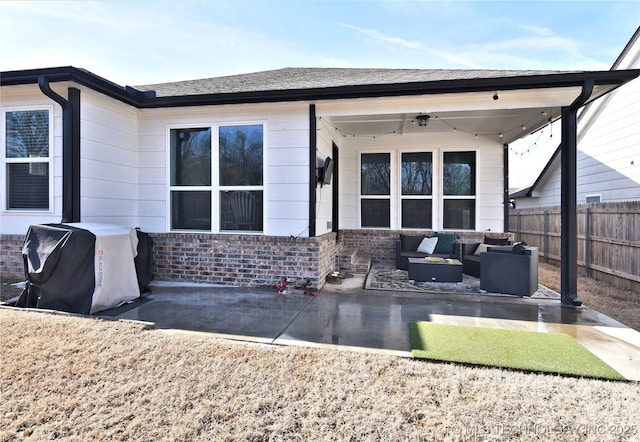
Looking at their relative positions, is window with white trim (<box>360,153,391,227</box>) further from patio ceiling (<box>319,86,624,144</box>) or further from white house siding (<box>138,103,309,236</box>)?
white house siding (<box>138,103,309,236</box>)

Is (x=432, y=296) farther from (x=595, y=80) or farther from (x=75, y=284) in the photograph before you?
(x=75, y=284)

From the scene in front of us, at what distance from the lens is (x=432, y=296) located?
5.28m

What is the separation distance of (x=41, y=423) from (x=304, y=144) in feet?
15.2

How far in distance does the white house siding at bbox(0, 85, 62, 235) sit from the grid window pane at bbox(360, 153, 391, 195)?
6.27 m

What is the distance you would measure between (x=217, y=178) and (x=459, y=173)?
5870mm

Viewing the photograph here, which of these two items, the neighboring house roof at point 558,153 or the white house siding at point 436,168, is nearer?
the neighboring house roof at point 558,153

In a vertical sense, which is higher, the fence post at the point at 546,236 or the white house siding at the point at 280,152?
the white house siding at the point at 280,152

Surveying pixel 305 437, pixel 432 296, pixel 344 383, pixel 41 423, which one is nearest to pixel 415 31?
pixel 432 296

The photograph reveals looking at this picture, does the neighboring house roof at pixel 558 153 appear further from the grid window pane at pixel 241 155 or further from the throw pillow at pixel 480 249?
the grid window pane at pixel 241 155

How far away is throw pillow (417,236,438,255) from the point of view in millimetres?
7704

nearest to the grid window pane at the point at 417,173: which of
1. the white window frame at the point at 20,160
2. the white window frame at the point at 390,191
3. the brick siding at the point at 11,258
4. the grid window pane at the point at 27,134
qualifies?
the white window frame at the point at 390,191

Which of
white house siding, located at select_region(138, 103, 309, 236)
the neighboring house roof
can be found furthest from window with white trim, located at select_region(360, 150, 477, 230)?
white house siding, located at select_region(138, 103, 309, 236)

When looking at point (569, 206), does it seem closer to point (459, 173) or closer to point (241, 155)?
point (459, 173)

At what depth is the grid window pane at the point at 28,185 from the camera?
532cm
